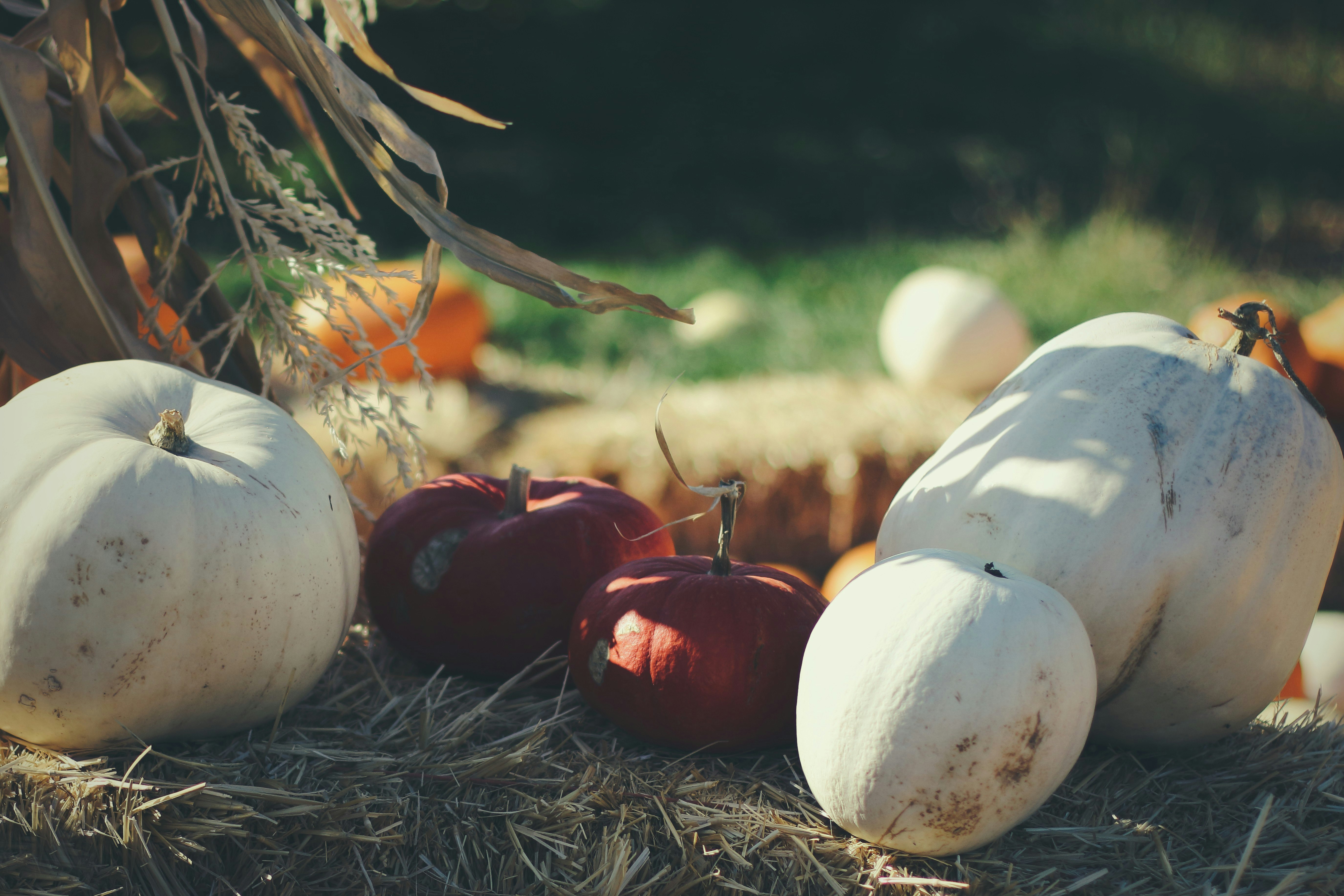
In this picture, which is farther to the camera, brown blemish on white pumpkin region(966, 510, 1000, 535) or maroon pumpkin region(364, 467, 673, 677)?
maroon pumpkin region(364, 467, 673, 677)

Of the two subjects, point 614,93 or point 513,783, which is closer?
point 513,783

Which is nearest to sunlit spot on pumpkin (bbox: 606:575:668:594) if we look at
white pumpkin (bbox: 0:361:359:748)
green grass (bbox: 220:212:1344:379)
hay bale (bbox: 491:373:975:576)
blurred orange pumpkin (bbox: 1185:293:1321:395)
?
white pumpkin (bbox: 0:361:359:748)

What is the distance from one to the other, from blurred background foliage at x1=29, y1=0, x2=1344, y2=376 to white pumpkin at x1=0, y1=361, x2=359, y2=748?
4526 mm

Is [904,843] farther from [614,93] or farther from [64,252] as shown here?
[614,93]

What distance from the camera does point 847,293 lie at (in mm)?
5473

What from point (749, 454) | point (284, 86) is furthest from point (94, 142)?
point (749, 454)

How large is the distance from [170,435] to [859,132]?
8.48 m

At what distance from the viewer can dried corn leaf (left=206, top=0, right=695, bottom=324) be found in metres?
1.20

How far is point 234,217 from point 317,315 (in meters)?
2.66

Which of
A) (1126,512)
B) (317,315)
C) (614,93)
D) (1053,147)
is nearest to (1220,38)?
(1053,147)

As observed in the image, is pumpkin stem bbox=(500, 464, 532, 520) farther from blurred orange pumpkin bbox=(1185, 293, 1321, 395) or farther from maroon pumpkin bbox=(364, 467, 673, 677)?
blurred orange pumpkin bbox=(1185, 293, 1321, 395)

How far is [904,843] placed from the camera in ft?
3.30

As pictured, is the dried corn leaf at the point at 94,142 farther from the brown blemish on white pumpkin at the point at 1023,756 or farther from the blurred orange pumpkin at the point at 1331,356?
the blurred orange pumpkin at the point at 1331,356

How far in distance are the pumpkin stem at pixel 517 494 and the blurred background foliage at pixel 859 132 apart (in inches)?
166
